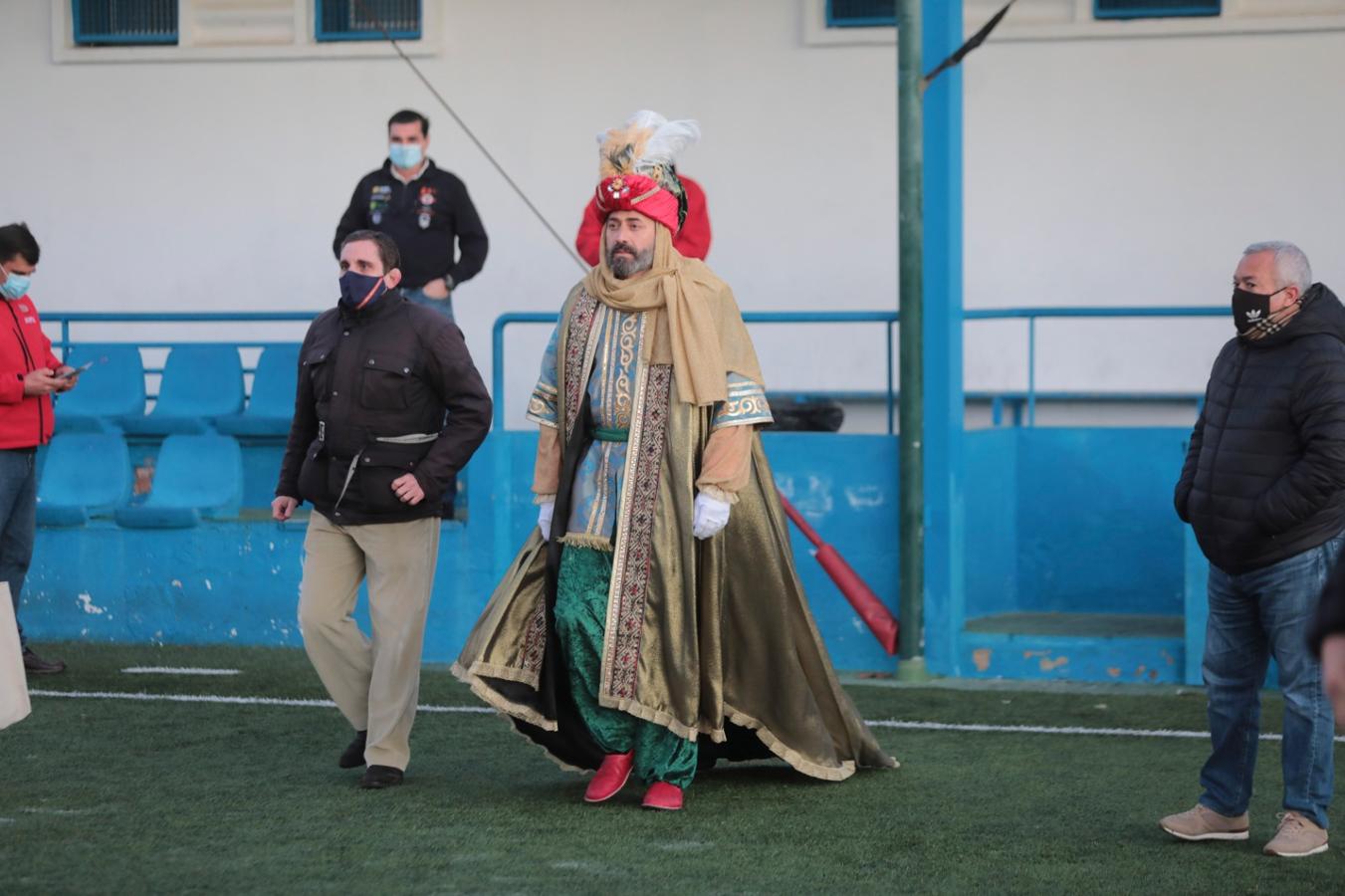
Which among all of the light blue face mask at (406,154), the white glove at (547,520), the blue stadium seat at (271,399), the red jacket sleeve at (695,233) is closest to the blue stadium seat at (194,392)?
the blue stadium seat at (271,399)

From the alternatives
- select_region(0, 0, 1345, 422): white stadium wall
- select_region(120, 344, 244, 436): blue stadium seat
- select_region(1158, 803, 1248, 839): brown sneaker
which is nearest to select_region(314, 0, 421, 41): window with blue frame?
select_region(0, 0, 1345, 422): white stadium wall

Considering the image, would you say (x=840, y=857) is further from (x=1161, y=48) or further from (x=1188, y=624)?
(x=1161, y=48)

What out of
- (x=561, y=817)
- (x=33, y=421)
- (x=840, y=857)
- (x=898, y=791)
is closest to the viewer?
(x=840, y=857)

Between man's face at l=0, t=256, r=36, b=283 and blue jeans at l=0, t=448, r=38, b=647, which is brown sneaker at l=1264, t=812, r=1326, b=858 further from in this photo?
man's face at l=0, t=256, r=36, b=283

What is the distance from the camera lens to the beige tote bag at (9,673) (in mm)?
5461

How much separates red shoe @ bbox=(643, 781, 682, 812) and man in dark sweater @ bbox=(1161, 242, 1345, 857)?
1.49 m

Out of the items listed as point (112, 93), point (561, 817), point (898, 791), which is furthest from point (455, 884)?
point (112, 93)

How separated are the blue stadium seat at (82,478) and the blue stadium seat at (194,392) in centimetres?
25

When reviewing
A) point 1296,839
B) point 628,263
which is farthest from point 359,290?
point 1296,839

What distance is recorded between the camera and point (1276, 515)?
17.7ft

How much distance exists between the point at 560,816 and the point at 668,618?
2.16 feet

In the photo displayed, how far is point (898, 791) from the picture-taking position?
20.9 feet

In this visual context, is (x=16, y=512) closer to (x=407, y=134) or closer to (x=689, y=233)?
(x=407, y=134)

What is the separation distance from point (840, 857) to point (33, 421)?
468cm
